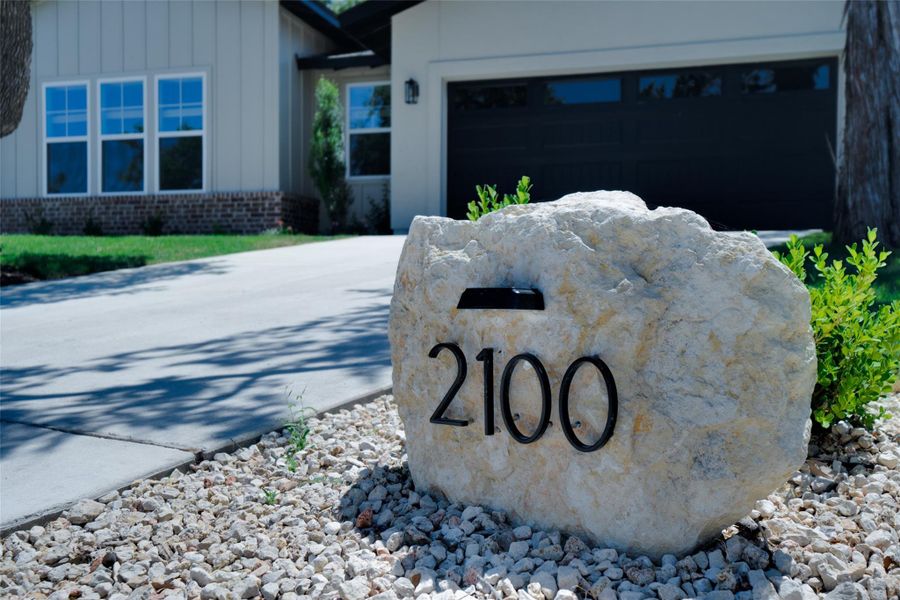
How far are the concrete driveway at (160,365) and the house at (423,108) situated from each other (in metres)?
5.60

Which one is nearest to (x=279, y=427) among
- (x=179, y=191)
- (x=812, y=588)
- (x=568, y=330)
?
(x=568, y=330)

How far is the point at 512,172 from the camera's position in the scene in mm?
12961

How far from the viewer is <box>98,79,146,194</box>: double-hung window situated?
14.9 m

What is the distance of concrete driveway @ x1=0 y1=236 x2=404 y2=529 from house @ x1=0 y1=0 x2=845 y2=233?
5598 millimetres

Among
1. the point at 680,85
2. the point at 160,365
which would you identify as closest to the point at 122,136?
the point at 680,85

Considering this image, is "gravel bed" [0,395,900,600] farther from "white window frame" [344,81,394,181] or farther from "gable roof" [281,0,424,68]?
"white window frame" [344,81,394,181]

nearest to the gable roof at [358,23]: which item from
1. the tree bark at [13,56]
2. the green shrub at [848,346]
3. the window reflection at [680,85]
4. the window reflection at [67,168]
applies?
the window reflection at [680,85]

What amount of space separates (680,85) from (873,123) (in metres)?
5.61

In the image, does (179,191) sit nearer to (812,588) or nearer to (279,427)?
(279,427)

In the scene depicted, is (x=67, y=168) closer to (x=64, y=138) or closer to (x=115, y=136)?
(x=64, y=138)

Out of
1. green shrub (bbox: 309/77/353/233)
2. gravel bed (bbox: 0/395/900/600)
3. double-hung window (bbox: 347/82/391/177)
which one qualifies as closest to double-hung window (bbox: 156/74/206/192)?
green shrub (bbox: 309/77/353/233)

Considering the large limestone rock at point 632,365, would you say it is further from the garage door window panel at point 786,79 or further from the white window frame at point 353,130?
the white window frame at point 353,130

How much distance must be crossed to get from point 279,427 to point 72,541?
107 cm

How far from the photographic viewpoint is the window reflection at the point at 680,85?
12156 millimetres
